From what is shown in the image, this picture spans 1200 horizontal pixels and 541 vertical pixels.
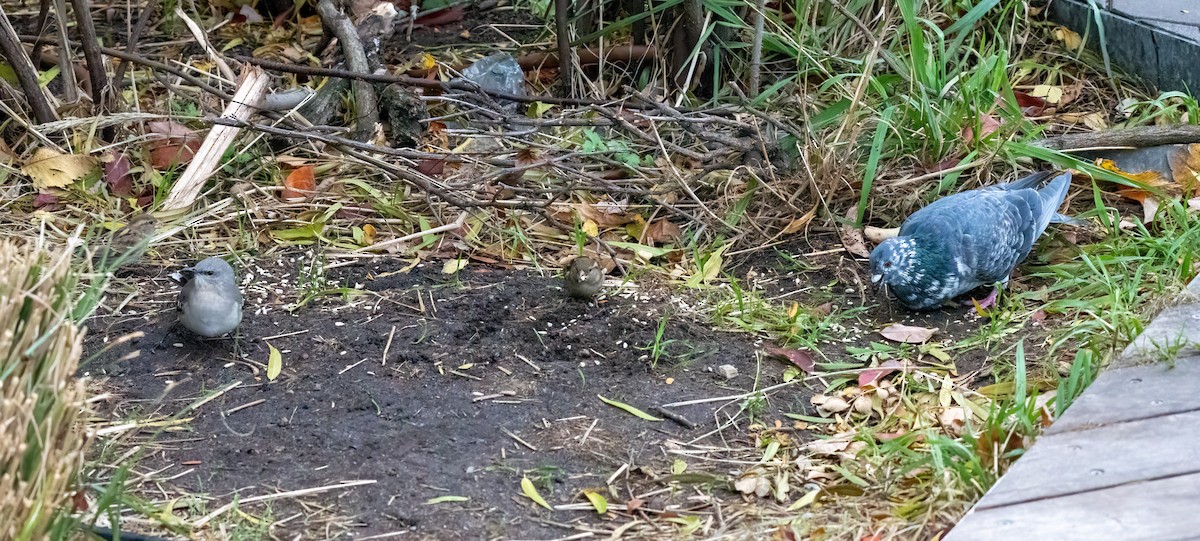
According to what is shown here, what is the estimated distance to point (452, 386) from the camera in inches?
142

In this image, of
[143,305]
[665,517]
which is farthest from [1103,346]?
[143,305]

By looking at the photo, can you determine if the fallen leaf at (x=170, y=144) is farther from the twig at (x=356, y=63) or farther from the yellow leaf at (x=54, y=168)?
the twig at (x=356, y=63)

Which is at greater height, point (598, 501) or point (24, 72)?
point (24, 72)

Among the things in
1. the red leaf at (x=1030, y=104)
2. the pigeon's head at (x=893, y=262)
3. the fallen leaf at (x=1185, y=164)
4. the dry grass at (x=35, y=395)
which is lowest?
the pigeon's head at (x=893, y=262)

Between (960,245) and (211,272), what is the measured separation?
2554 mm

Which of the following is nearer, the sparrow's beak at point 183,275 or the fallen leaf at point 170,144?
the sparrow's beak at point 183,275

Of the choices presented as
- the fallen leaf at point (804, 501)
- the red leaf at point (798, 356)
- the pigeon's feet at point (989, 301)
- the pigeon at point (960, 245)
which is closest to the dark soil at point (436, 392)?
the red leaf at point (798, 356)

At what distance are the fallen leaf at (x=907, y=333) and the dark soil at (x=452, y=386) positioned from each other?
0.28ft

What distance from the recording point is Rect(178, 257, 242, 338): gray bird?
11.9 ft

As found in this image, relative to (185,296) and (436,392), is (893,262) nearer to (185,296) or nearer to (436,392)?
(436,392)

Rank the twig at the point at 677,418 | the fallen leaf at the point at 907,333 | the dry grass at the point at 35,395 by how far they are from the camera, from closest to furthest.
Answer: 1. the dry grass at the point at 35,395
2. the twig at the point at 677,418
3. the fallen leaf at the point at 907,333

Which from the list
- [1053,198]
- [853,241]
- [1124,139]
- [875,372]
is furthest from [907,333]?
[1124,139]

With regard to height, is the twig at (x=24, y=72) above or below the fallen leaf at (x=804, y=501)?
above

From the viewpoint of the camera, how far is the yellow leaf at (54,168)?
466cm
